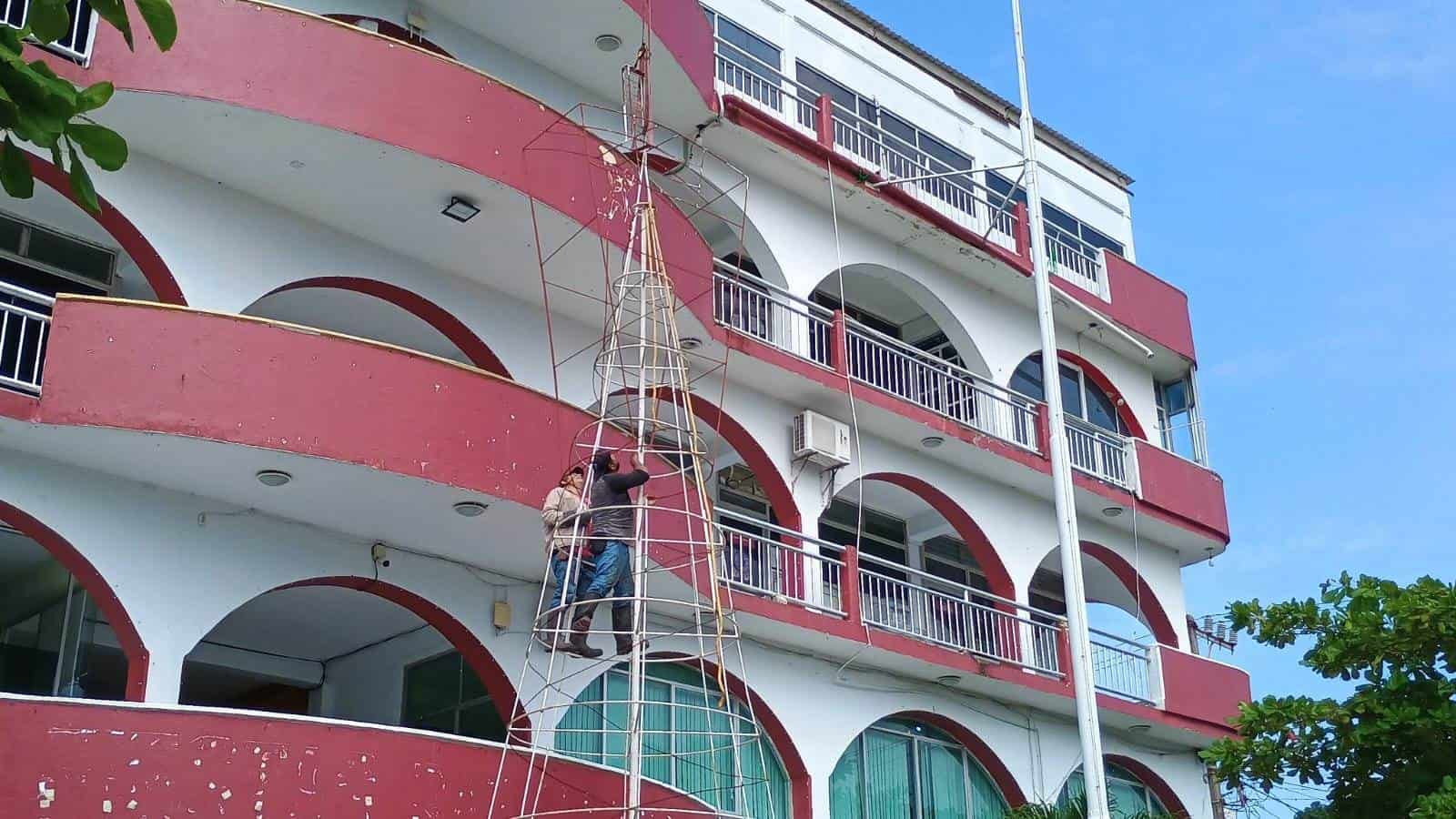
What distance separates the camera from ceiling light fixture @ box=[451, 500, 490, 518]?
14930 millimetres

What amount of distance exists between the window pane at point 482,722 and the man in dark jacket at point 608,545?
4219 millimetres

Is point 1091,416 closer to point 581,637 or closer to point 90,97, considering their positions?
point 581,637

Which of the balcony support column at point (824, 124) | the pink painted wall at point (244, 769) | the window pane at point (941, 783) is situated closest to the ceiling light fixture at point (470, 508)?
the pink painted wall at point (244, 769)

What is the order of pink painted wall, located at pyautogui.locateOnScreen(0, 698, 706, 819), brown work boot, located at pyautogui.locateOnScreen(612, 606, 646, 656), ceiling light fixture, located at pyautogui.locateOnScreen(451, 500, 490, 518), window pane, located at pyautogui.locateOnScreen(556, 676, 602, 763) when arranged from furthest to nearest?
window pane, located at pyautogui.locateOnScreen(556, 676, 602, 763) → ceiling light fixture, located at pyautogui.locateOnScreen(451, 500, 490, 518) → brown work boot, located at pyautogui.locateOnScreen(612, 606, 646, 656) → pink painted wall, located at pyautogui.locateOnScreen(0, 698, 706, 819)

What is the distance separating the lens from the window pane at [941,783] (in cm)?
2061

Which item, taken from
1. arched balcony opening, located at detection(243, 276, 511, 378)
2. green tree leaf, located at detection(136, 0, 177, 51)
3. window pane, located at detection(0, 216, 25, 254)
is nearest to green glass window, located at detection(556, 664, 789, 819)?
arched balcony opening, located at detection(243, 276, 511, 378)

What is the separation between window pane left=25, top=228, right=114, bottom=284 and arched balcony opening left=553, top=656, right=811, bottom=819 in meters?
6.39

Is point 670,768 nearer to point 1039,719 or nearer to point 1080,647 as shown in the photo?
point 1080,647

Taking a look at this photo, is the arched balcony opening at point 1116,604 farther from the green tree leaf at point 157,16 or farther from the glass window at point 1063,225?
the green tree leaf at point 157,16

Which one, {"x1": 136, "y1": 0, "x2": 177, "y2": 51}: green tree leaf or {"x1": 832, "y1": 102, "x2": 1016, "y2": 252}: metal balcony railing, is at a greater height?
{"x1": 832, "y1": 102, "x2": 1016, "y2": 252}: metal balcony railing

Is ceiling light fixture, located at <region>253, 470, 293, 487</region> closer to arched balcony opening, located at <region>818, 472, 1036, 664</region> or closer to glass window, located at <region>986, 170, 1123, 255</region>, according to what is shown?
arched balcony opening, located at <region>818, 472, 1036, 664</region>

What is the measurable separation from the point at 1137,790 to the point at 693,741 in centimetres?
862

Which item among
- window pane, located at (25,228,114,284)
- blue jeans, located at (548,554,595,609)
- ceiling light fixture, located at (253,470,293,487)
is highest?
window pane, located at (25,228,114,284)

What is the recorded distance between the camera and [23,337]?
527 inches
